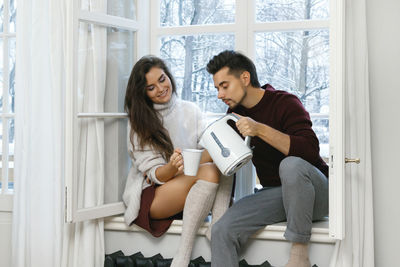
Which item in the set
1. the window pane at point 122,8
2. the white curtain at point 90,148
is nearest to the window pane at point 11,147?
the white curtain at point 90,148

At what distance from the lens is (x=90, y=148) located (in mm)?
2695

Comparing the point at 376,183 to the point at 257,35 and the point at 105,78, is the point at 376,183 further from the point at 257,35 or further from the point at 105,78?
the point at 105,78

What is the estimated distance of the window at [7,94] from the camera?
10.5ft

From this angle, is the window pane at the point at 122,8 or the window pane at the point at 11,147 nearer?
the window pane at the point at 122,8

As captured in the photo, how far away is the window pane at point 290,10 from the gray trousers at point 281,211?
864 millimetres

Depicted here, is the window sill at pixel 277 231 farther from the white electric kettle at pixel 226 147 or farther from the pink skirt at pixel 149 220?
the white electric kettle at pixel 226 147

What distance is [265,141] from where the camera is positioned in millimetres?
2469

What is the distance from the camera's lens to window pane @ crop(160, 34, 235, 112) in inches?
116

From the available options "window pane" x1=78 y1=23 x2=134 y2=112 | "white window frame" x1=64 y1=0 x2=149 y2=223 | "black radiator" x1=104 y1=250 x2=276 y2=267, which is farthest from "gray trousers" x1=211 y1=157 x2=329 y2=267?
"window pane" x1=78 y1=23 x2=134 y2=112

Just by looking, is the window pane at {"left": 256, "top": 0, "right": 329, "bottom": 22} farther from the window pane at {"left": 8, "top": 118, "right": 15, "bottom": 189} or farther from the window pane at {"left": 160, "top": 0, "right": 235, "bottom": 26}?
the window pane at {"left": 8, "top": 118, "right": 15, "bottom": 189}

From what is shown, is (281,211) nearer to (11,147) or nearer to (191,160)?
(191,160)

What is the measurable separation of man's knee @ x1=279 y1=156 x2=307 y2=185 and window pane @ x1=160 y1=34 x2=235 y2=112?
725 mm

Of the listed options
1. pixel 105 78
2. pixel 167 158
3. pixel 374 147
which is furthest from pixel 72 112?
pixel 374 147

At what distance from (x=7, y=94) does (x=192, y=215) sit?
4.51 ft
